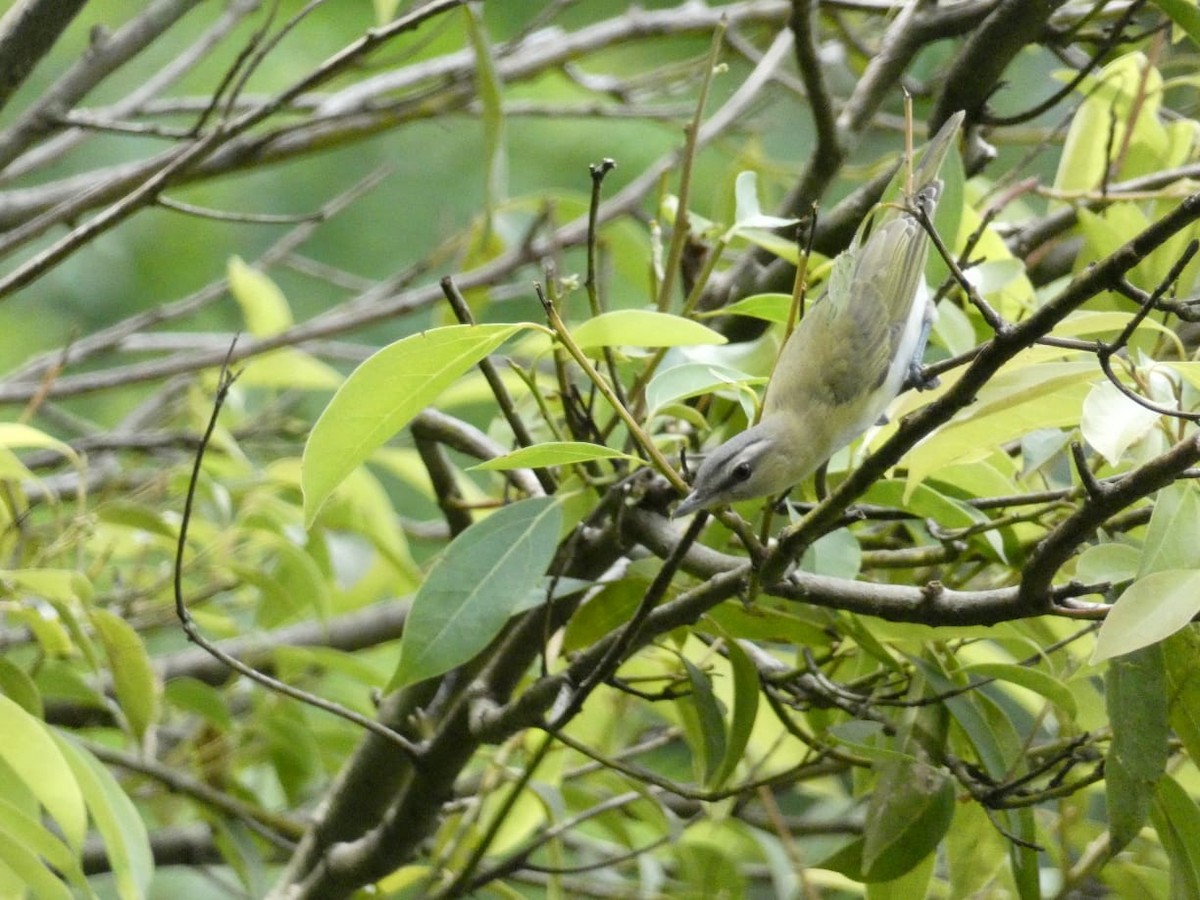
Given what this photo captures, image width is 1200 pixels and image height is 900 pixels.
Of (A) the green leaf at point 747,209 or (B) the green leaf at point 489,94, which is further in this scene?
(B) the green leaf at point 489,94

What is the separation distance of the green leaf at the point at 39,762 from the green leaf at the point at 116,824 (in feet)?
0.15

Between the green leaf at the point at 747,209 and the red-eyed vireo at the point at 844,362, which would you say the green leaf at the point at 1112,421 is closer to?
the red-eyed vireo at the point at 844,362

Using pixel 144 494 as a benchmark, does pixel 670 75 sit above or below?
above

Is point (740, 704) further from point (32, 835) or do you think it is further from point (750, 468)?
point (32, 835)

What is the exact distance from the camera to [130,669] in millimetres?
994

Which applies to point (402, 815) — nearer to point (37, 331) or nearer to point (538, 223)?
point (538, 223)

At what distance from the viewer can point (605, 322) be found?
0.73m

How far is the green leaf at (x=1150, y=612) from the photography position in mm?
600

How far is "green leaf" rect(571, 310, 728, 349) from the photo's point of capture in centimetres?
73

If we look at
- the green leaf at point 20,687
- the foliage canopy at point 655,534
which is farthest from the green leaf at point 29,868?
the green leaf at point 20,687

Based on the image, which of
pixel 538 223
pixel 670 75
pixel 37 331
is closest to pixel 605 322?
pixel 538 223

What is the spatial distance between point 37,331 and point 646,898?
5.97 feet

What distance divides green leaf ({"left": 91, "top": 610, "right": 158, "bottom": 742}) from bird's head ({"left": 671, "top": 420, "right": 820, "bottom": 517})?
45cm

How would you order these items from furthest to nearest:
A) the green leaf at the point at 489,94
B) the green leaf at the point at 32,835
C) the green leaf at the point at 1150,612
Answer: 1. the green leaf at the point at 489,94
2. the green leaf at the point at 32,835
3. the green leaf at the point at 1150,612
